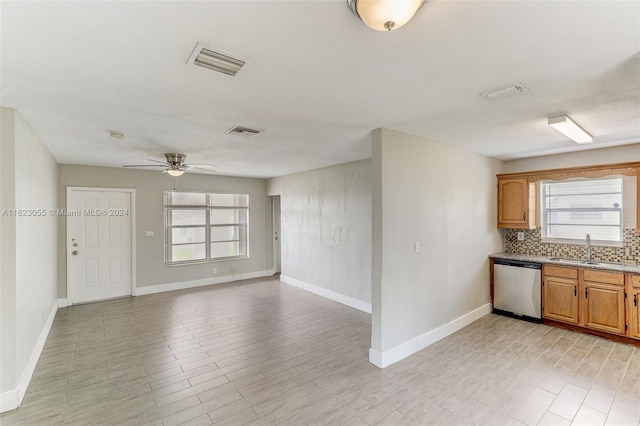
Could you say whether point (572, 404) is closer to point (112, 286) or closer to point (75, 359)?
point (75, 359)

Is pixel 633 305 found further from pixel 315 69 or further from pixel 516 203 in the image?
pixel 315 69

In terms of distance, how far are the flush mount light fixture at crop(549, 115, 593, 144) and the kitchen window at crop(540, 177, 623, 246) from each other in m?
1.34

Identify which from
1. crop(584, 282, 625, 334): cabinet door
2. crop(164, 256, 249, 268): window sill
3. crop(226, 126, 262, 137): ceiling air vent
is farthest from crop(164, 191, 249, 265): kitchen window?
crop(584, 282, 625, 334): cabinet door

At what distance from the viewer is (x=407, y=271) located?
3.40 m

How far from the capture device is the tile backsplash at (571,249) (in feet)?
12.9

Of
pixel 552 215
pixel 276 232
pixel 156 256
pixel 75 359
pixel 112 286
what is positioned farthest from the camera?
pixel 276 232

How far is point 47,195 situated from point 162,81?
341 centimetres

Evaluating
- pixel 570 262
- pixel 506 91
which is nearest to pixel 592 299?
pixel 570 262

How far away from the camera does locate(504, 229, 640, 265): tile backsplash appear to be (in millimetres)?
3938

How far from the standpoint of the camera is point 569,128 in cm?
296

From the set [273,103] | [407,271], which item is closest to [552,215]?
[407,271]

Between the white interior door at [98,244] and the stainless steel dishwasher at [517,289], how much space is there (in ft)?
22.2

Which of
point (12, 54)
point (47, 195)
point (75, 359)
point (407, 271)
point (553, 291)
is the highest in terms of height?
point (12, 54)

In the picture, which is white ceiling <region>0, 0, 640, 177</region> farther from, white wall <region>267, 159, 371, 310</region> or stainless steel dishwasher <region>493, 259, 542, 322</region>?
stainless steel dishwasher <region>493, 259, 542, 322</region>
